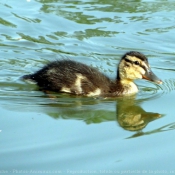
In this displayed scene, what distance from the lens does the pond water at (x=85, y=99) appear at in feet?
15.5

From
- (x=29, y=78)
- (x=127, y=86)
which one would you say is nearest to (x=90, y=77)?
(x=127, y=86)

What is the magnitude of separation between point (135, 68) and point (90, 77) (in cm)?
50

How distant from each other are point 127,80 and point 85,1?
3.48 metres

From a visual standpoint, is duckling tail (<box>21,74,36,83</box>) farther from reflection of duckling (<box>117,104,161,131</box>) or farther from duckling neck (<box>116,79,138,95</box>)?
reflection of duckling (<box>117,104,161,131</box>)

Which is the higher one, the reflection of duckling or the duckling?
the duckling

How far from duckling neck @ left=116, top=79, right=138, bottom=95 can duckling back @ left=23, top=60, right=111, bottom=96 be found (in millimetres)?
164

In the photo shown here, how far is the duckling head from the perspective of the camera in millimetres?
6605

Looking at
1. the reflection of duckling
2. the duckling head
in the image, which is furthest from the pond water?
the duckling head

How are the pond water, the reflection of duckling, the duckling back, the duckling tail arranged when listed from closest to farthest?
the pond water < the reflection of duckling < the duckling back < the duckling tail

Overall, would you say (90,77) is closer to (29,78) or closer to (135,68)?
(135,68)

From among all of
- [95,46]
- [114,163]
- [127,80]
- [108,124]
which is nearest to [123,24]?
[95,46]

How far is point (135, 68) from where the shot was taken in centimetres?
666

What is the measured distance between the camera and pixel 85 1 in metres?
10.0

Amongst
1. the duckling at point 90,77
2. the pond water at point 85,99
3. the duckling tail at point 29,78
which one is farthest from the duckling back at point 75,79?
the duckling tail at point 29,78
